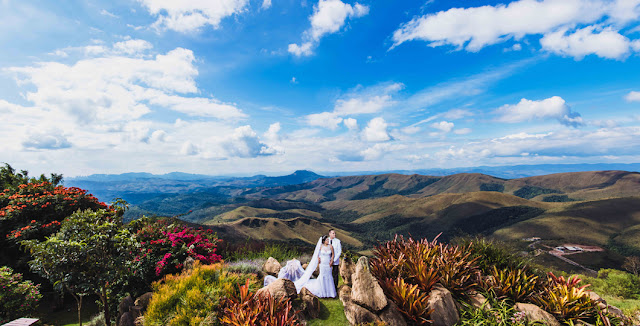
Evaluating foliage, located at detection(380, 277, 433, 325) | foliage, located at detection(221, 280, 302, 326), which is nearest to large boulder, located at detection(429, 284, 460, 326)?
foliage, located at detection(380, 277, 433, 325)

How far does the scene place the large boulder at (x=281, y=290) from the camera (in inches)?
249

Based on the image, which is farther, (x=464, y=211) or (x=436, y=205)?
(x=436, y=205)

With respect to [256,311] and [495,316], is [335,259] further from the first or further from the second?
[495,316]

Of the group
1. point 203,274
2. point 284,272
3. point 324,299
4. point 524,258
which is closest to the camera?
point 203,274

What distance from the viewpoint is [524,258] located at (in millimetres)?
7977

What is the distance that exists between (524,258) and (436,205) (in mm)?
197241

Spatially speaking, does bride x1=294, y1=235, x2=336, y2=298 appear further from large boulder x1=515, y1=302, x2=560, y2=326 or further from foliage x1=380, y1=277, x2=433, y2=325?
large boulder x1=515, y1=302, x2=560, y2=326

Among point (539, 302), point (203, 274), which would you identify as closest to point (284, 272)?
point (203, 274)

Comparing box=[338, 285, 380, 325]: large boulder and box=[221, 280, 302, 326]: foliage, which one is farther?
box=[338, 285, 380, 325]: large boulder

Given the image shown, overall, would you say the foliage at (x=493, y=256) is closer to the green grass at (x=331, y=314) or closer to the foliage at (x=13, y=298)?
the green grass at (x=331, y=314)

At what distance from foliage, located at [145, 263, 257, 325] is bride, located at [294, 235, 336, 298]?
2222 millimetres

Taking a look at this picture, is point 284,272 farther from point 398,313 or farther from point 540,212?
point 540,212

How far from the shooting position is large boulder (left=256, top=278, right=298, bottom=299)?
631cm

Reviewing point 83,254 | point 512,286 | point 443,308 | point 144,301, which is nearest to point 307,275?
point 443,308
